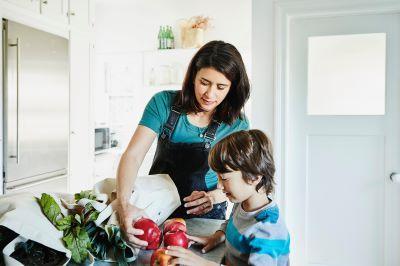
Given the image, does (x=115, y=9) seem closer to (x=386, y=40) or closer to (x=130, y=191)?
(x=386, y=40)

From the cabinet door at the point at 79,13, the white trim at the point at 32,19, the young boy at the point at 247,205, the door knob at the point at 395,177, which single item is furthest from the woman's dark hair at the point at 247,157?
the cabinet door at the point at 79,13

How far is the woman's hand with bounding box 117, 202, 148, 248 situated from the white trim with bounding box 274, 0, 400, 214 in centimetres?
165

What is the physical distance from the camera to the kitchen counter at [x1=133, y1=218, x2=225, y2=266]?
3.29ft

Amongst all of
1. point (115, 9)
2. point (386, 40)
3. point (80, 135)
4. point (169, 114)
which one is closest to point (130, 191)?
point (169, 114)

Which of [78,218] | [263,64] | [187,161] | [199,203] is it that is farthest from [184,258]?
[263,64]

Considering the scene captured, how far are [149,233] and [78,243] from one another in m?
0.19

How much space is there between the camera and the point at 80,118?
3523 mm

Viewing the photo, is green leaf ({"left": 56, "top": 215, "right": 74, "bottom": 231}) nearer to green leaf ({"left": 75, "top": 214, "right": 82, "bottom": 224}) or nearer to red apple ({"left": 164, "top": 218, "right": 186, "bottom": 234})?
green leaf ({"left": 75, "top": 214, "right": 82, "bottom": 224})

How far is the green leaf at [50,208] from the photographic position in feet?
3.02

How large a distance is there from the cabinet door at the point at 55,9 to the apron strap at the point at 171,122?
1995 mm

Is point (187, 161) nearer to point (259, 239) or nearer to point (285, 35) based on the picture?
point (259, 239)

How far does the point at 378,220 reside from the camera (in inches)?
99.9

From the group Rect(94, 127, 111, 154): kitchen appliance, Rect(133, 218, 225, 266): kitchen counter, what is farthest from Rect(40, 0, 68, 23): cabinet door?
Rect(133, 218, 225, 266): kitchen counter

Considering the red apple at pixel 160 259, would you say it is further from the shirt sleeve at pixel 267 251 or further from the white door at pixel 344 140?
the white door at pixel 344 140
